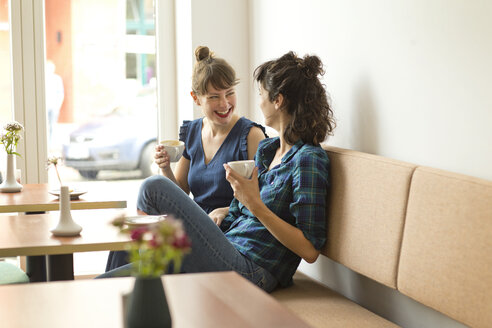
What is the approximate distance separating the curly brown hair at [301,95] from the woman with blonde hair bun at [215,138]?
0.43m

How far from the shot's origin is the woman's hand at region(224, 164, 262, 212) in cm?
223

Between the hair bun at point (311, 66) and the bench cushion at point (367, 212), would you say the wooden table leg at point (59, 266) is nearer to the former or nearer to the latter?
the bench cushion at point (367, 212)

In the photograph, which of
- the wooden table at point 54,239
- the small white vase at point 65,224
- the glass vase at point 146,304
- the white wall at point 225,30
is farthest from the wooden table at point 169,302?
the white wall at point 225,30

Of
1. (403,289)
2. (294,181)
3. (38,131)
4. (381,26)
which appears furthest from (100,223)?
(38,131)

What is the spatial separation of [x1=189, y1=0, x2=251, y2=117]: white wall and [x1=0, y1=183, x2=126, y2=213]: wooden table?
1.10m

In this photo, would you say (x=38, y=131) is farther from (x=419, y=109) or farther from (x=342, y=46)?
(x=419, y=109)

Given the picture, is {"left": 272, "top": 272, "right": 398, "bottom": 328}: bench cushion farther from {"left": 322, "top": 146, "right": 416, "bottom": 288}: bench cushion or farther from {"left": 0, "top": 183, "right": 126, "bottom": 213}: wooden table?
{"left": 0, "top": 183, "right": 126, "bottom": 213}: wooden table

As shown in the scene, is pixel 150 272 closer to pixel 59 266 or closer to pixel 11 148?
pixel 59 266

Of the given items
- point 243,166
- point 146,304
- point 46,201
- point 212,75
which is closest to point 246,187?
point 243,166

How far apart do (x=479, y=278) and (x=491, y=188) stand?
0.22 meters

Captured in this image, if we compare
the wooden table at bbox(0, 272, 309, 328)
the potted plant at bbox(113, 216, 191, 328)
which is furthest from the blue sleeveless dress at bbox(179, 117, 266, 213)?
the potted plant at bbox(113, 216, 191, 328)

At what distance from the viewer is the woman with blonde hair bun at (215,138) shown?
2879mm

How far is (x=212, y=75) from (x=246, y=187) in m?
0.77

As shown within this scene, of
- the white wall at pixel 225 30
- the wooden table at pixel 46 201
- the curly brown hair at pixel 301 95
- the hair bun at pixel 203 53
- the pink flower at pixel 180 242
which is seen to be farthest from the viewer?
the white wall at pixel 225 30
